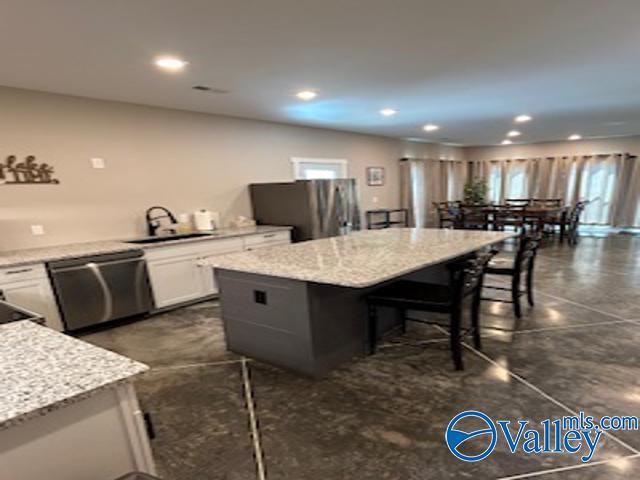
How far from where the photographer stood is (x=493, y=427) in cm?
184

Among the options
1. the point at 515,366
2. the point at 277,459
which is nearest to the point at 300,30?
the point at 277,459

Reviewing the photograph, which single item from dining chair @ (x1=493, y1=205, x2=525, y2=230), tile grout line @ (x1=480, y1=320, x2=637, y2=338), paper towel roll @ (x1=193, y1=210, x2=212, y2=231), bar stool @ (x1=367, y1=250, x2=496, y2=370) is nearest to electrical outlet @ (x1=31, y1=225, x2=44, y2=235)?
paper towel roll @ (x1=193, y1=210, x2=212, y2=231)

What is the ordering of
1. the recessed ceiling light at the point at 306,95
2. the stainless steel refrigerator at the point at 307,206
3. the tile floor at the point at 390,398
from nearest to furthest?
the tile floor at the point at 390,398, the recessed ceiling light at the point at 306,95, the stainless steel refrigerator at the point at 307,206

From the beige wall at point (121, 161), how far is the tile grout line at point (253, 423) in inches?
99.7

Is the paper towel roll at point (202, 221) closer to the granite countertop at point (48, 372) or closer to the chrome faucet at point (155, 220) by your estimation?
the chrome faucet at point (155, 220)

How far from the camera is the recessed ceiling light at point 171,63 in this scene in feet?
8.57

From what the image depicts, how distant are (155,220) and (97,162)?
2.88ft

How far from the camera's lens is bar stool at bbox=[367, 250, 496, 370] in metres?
2.32

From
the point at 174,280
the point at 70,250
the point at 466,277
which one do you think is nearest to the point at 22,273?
the point at 70,250

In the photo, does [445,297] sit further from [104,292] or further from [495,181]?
[495,181]

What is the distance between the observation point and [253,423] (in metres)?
1.97

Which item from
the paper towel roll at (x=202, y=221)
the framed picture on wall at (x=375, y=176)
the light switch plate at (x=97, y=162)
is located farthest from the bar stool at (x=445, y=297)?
the framed picture on wall at (x=375, y=176)

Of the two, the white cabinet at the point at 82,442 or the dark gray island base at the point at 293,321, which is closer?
the white cabinet at the point at 82,442

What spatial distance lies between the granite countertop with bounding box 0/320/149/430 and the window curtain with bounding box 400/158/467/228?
756cm
